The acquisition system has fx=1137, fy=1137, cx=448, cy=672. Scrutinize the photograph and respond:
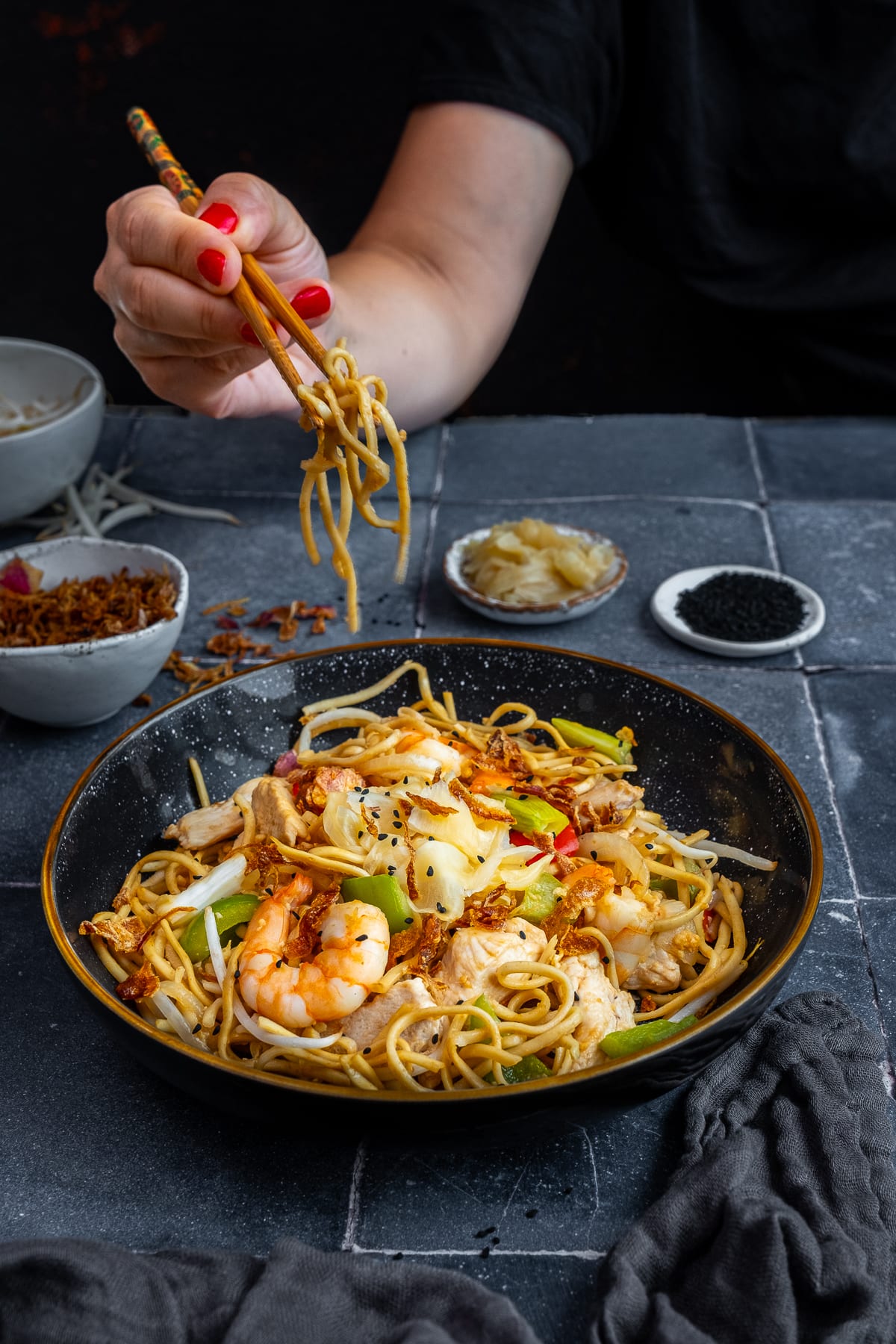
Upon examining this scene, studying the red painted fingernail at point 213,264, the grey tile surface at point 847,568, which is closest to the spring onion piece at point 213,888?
the red painted fingernail at point 213,264

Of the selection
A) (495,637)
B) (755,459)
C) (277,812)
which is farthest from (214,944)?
(755,459)

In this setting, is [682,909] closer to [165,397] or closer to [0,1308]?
[0,1308]

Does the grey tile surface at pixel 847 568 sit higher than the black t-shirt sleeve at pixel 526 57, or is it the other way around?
the black t-shirt sleeve at pixel 526 57

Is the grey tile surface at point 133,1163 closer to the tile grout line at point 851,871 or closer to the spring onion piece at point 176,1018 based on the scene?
the spring onion piece at point 176,1018

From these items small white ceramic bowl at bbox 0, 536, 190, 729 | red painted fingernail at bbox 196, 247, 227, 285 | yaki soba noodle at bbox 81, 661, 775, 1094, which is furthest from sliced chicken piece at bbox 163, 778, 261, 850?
red painted fingernail at bbox 196, 247, 227, 285

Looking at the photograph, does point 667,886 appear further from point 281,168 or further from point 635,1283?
point 281,168

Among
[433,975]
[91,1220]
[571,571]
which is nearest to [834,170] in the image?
[571,571]

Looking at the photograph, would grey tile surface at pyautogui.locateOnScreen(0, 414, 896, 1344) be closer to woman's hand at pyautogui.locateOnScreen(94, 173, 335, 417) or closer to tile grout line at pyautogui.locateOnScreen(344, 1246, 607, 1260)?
tile grout line at pyautogui.locateOnScreen(344, 1246, 607, 1260)
